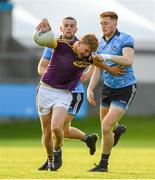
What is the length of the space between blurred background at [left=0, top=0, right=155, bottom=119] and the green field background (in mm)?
975

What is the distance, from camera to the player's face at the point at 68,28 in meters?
17.2

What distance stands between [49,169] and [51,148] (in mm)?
316

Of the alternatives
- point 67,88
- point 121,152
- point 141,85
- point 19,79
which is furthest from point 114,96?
point 141,85

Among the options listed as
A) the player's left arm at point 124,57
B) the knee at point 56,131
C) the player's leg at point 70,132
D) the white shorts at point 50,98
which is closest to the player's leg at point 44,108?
the white shorts at point 50,98

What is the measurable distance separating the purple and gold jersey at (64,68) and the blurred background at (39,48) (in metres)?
17.1

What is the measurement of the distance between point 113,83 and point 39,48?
896 inches

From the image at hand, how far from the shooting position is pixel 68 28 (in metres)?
17.2

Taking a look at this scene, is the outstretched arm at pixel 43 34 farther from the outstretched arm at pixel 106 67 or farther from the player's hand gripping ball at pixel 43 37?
the outstretched arm at pixel 106 67

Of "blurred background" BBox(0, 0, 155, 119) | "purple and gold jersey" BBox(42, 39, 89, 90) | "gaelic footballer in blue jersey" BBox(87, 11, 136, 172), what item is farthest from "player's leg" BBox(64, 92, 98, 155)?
"blurred background" BBox(0, 0, 155, 119)

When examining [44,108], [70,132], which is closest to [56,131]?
[44,108]

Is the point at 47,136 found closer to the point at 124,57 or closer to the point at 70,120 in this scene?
the point at 70,120

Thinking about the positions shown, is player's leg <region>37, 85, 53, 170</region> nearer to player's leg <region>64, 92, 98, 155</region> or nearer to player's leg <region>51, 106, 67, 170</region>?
player's leg <region>51, 106, 67, 170</region>

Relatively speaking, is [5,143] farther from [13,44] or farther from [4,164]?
[13,44]

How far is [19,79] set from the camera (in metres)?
36.8
